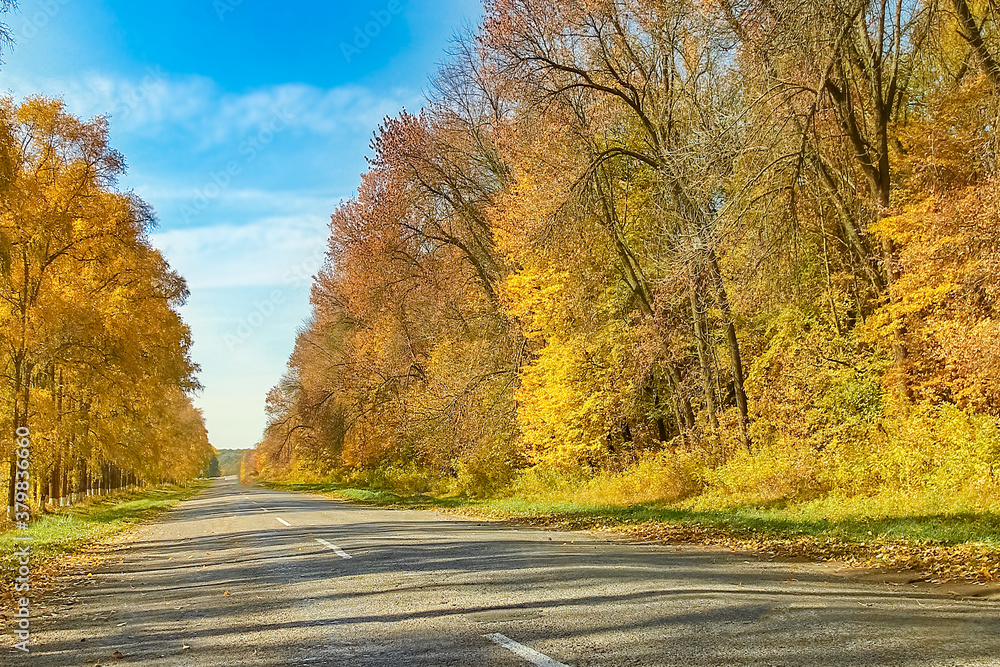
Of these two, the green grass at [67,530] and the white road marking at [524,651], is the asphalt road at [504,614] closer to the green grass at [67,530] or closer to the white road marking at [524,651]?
the white road marking at [524,651]

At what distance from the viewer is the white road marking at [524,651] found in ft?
15.4

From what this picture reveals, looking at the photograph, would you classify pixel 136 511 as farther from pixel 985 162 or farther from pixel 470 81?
pixel 985 162

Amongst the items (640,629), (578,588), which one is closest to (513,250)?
(578,588)

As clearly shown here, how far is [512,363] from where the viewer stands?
25.5m

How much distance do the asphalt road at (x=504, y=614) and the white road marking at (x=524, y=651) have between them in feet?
0.05

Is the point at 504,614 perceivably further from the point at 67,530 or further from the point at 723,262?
the point at 67,530

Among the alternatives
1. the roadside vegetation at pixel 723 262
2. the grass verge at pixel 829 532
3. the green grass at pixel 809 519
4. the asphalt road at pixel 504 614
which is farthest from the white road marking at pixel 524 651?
the green grass at pixel 809 519

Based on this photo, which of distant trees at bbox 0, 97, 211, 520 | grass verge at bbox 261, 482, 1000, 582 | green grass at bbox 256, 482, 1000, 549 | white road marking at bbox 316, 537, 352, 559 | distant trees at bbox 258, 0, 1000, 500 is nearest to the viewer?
grass verge at bbox 261, 482, 1000, 582

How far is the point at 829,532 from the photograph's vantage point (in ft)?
→ 37.6

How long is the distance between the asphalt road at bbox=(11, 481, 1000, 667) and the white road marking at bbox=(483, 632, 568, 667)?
0.01 m

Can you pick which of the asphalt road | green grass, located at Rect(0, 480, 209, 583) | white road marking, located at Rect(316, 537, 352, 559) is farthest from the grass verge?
green grass, located at Rect(0, 480, 209, 583)

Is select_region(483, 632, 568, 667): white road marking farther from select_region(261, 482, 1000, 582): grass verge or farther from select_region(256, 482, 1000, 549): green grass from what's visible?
select_region(256, 482, 1000, 549): green grass

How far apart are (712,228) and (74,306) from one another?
16.0 meters

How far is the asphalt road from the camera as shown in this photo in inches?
198
